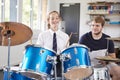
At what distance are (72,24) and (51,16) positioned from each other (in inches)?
157

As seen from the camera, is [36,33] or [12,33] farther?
[36,33]

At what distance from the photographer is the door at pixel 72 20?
6.66m

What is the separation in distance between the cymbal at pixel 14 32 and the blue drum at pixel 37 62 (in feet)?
0.67

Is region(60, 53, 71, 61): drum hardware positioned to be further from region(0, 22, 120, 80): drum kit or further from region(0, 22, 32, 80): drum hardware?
region(0, 22, 32, 80): drum hardware

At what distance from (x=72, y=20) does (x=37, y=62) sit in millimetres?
4772

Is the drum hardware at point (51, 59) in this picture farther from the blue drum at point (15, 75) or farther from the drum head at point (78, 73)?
the blue drum at point (15, 75)

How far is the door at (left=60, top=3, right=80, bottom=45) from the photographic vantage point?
6.66 m

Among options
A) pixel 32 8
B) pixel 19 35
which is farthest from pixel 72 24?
pixel 19 35

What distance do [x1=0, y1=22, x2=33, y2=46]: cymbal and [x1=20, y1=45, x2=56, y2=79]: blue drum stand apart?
206mm

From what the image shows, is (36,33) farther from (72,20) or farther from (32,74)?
(32,74)

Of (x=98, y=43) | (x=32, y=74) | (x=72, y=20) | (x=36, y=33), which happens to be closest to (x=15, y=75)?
(x=32, y=74)

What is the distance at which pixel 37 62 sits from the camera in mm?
2047

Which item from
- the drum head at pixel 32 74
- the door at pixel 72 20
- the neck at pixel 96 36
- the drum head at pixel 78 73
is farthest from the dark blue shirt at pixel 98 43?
the door at pixel 72 20

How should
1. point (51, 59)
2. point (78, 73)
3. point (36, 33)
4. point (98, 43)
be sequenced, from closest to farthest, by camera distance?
point (51, 59) < point (78, 73) < point (98, 43) < point (36, 33)
